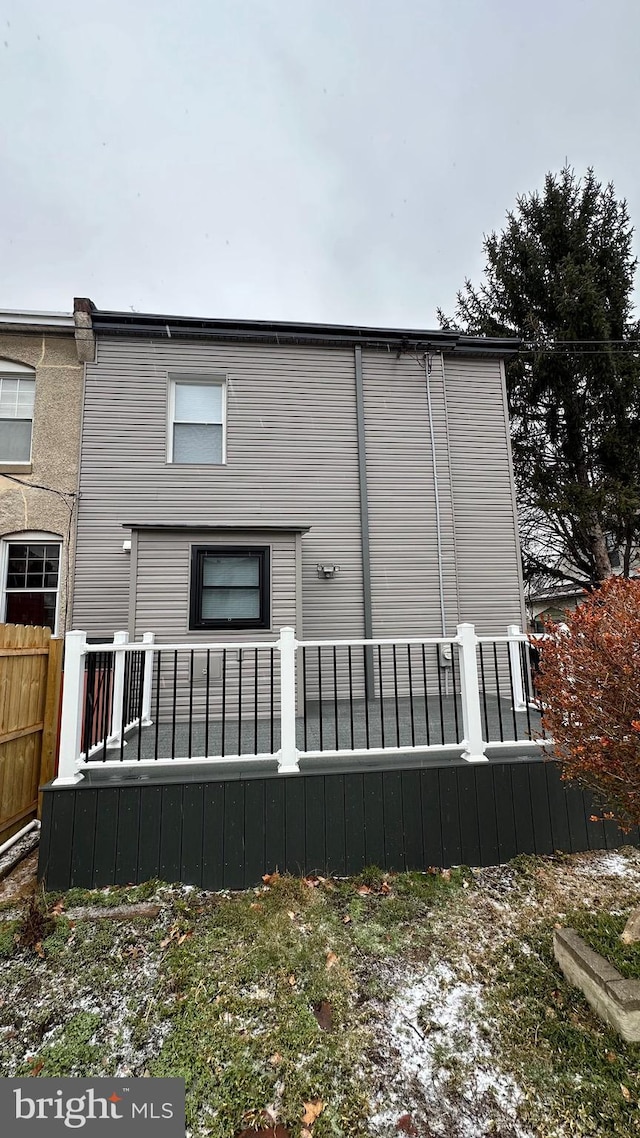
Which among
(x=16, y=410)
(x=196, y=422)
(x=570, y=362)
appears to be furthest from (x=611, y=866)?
(x=570, y=362)

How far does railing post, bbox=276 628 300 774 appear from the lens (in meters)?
3.49

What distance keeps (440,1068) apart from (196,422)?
24.9 feet

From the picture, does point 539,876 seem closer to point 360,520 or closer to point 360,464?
point 360,520

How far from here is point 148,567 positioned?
6234mm

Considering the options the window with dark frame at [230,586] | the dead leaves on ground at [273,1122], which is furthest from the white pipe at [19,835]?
the dead leaves on ground at [273,1122]

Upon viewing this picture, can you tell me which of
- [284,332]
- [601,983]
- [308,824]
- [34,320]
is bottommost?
[601,983]

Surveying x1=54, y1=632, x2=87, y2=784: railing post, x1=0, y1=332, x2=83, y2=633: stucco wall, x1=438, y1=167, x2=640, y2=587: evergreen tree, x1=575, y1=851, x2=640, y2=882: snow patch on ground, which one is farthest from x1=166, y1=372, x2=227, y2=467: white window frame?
x1=438, y1=167, x2=640, y2=587: evergreen tree

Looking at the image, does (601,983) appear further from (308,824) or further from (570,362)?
(570,362)

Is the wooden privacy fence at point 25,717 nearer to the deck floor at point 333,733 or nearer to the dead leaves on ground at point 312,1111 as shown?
the deck floor at point 333,733

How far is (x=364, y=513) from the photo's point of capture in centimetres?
778

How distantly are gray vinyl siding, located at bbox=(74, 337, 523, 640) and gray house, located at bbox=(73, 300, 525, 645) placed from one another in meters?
0.02

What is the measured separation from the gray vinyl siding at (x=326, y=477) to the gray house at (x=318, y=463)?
0.02 m

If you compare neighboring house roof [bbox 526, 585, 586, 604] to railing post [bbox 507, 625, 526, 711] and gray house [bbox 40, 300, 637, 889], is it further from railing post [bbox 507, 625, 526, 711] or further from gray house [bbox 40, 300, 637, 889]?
railing post [bbox 507, 625, 526, 711]

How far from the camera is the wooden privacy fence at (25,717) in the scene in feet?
12.3
